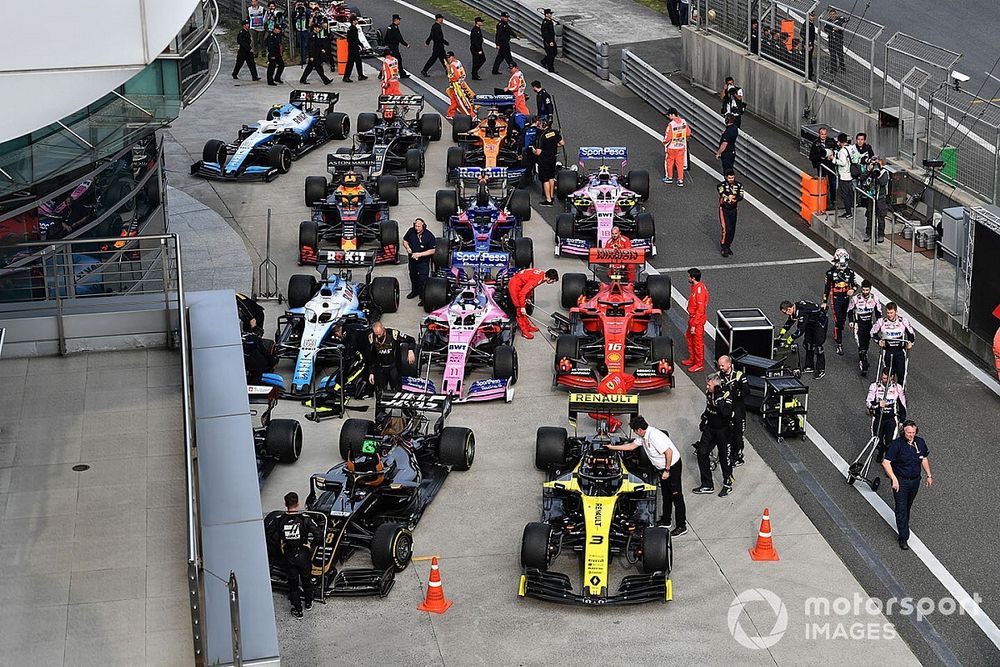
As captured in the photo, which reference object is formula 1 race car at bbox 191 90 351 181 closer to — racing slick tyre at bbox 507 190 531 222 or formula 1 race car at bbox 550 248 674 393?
racing slick tyre at bbox 507 190 531 222

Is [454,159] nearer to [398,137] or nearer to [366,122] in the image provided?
[398,137]

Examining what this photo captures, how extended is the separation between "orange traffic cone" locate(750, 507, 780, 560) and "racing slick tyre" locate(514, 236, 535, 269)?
9.54 m

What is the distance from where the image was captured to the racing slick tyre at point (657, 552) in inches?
642

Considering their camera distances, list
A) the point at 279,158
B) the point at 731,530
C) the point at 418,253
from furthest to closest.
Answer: the point at 279,158 → the point at 418,253 → the point at 731,530

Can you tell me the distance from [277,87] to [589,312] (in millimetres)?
20181

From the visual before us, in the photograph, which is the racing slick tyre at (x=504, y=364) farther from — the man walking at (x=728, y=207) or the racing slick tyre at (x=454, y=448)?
the man walking at (x=728, y=207)

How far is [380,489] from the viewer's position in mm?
17781

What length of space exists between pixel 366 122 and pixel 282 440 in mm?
15393

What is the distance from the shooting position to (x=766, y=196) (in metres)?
31.4

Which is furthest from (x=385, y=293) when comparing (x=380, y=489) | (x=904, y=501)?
(x=904, y=501)

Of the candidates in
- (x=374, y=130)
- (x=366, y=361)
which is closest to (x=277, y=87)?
(x=374, y=130)

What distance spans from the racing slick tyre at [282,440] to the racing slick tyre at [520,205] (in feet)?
Result: 35.1

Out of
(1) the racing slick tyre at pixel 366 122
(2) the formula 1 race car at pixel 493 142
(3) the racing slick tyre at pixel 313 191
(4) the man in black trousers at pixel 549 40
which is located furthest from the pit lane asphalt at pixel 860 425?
(4) the man in black trousers at pixel 549 40

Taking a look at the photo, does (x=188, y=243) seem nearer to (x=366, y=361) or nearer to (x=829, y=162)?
(x=366, y=361)
